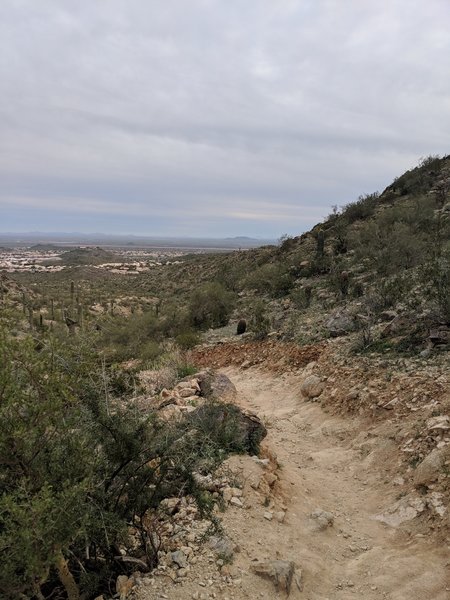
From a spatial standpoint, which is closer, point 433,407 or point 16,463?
point 16,463

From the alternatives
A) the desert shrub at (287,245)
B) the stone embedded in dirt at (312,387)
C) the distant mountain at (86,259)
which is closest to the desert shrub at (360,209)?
the desert shrub at (287,245)

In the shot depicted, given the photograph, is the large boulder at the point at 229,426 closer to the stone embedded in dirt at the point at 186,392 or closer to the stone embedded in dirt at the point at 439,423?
the stone embedded in dirt at the point at 186,392

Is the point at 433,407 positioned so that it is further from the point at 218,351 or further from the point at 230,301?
the point at 230,301

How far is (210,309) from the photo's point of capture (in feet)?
74.8

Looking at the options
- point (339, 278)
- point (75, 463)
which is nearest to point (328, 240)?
point (339, 278)

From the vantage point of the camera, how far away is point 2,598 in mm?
3043

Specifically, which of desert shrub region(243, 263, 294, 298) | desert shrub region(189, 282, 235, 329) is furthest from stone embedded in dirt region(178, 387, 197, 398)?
desert shrub region(243, 263, 294, 298)

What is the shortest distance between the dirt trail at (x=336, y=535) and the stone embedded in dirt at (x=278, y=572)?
0.07 m

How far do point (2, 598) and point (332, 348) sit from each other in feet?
31.0

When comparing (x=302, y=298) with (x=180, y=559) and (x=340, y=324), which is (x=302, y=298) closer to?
(x=340, y=324)

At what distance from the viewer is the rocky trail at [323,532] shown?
4.38 metres

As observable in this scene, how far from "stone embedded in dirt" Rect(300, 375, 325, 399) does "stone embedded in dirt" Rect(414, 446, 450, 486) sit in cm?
383

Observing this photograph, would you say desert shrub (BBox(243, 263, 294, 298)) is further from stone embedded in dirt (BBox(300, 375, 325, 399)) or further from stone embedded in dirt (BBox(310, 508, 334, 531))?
stone embedded in dirt (BBox(310, 508, 334, 531))

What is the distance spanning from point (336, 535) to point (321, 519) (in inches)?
9.5
